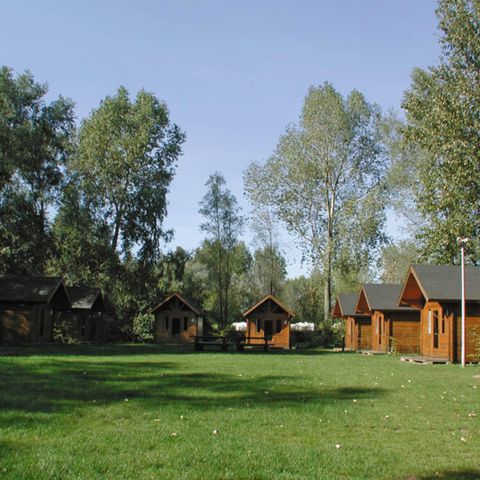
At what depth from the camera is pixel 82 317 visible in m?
46.5

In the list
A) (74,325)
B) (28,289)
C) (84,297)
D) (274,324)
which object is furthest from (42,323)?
(274,324)

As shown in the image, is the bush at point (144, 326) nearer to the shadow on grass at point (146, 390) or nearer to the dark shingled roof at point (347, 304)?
the dark shingled roof at point (347, 304)

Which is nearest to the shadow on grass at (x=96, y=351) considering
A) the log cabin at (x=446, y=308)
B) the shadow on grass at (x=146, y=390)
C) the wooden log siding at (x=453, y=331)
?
the log cabin at (x=446, y=308)

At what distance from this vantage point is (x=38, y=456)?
6.95m

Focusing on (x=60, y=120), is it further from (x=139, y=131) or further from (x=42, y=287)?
(x=42, y=287)

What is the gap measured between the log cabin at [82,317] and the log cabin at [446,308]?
23.5 meters

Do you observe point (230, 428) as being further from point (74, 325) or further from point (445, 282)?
point (74, 325)

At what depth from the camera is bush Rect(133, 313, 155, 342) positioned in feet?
163

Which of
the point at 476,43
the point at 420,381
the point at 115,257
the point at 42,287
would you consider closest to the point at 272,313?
the point at 115,257

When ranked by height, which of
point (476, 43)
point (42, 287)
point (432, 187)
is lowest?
point (42, 287)

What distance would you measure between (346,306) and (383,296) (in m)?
7.73

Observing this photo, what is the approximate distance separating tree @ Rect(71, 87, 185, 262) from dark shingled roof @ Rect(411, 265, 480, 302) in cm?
2458

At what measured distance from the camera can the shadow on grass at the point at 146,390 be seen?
429 inches

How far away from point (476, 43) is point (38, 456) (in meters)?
27.3
